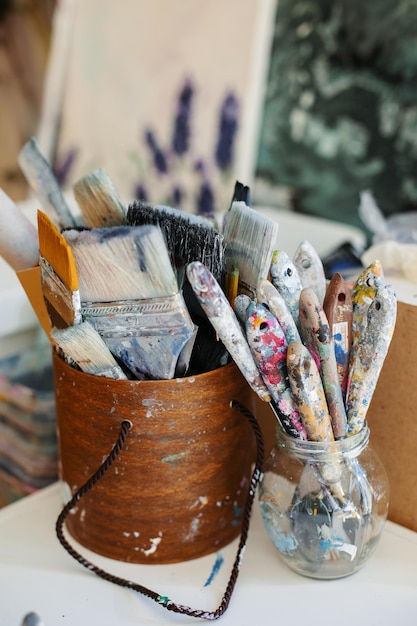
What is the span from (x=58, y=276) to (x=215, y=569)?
0.89 feet

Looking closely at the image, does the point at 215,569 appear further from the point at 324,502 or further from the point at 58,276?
the point at 58,276

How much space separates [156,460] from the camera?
20.7 inches

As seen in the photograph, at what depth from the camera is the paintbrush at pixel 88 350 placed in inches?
18.8

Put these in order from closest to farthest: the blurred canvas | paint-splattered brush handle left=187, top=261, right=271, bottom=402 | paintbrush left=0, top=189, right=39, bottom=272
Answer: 1. paint-splattered brush handle left=187, top=261, right=271, bottom=402
2. paintbrush left=0, top=189, right=39, bottom=272
3. the blurred canvas

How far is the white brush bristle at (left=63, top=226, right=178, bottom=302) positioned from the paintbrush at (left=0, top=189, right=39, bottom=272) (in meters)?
0.09

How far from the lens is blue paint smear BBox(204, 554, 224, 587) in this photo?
0.55 meters

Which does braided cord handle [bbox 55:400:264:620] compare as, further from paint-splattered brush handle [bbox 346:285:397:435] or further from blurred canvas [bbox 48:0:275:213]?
blurred canvas [bbox 48:0:275:213]

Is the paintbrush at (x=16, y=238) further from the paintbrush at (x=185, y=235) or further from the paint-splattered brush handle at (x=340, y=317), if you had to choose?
the paint-splattered brush handle at (x=340, y=317)

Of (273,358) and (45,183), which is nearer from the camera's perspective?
(273,358)

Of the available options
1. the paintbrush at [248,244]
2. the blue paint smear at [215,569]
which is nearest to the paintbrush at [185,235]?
the paintbrush at [248,244]

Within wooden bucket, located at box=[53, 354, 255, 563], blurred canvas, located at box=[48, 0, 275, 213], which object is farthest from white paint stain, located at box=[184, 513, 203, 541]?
blurred canvas, located at box=[48, 0, 275, 213]

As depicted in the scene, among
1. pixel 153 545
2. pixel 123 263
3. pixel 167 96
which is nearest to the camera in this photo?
pixel 123 263

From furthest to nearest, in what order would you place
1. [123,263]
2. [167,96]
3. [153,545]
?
1. [167,96]
2. [153,545]
3. [123,263]

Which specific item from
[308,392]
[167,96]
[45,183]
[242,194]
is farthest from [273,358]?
[167,96]
